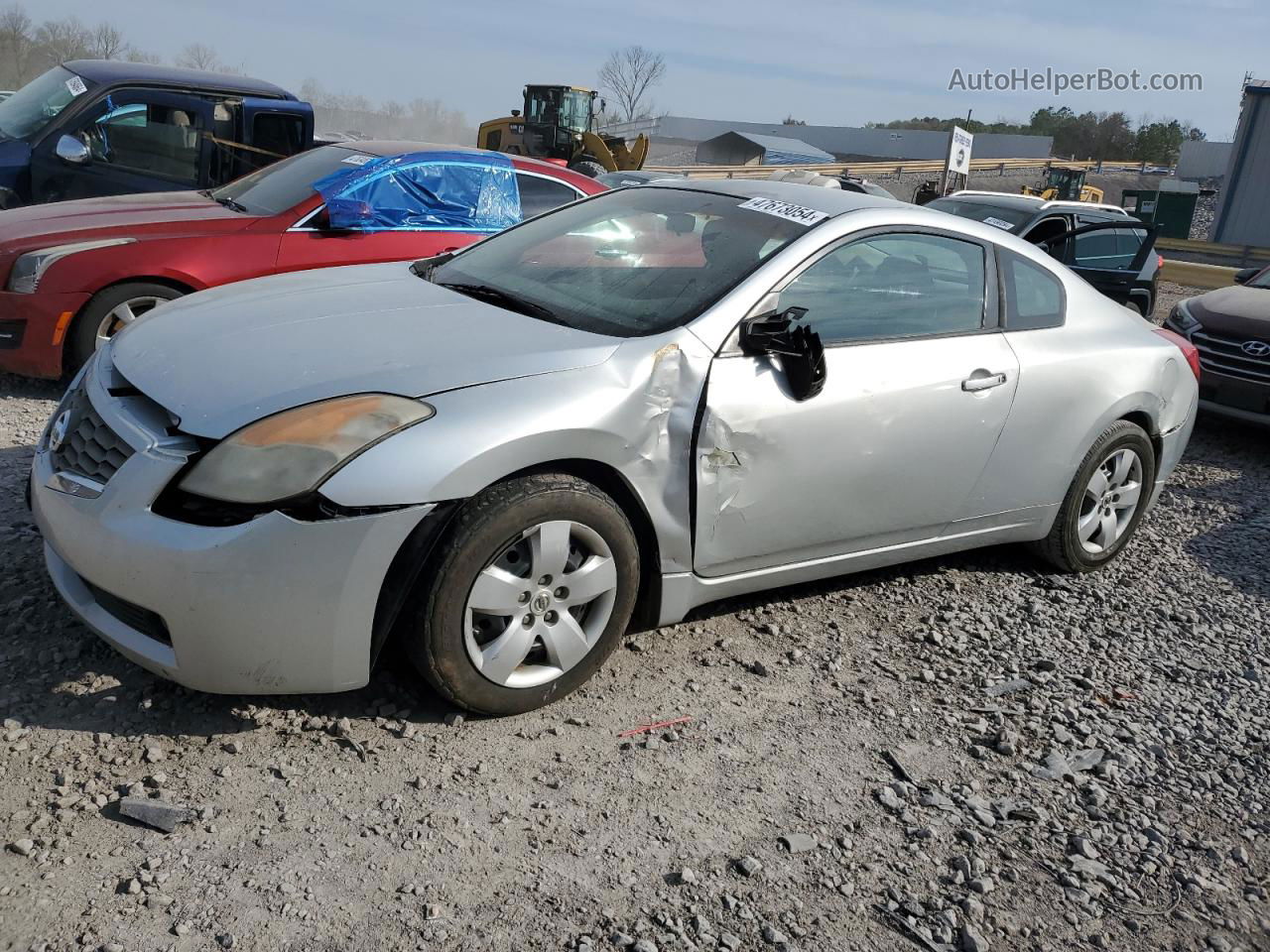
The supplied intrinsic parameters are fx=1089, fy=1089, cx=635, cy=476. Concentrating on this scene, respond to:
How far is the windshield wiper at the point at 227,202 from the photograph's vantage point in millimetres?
6262

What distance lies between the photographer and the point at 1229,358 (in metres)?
7.86

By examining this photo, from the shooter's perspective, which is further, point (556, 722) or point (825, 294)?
point (825, 294)

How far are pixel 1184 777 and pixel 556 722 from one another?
1.94 metres

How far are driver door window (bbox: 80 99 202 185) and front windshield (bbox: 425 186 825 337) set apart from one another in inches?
186

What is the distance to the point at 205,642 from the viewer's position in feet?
9.02

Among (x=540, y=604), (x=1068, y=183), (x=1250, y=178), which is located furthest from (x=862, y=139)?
(x=540, y=604)

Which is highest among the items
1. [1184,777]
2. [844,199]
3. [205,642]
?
[844,199]

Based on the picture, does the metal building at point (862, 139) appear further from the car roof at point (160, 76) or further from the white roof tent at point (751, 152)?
the car roof at point (160, 76)

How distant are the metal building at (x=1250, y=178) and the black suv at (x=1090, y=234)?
20616 millimetres

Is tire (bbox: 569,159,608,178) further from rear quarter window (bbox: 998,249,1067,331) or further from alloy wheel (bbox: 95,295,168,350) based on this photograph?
rear quarter window (bbox: 998,249,1067,331)

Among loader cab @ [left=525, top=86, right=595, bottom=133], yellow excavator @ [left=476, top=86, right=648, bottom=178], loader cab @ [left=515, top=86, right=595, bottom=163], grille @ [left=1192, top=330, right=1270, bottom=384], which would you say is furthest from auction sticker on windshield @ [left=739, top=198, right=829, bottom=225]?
A: loader cab @ [left=525, top=86, right=595, bottom=133]

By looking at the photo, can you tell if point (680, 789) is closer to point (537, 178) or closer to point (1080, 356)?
point (1080, 356)

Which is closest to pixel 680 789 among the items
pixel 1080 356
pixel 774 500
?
pixel 774 500

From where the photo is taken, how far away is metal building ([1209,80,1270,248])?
28188 mm
